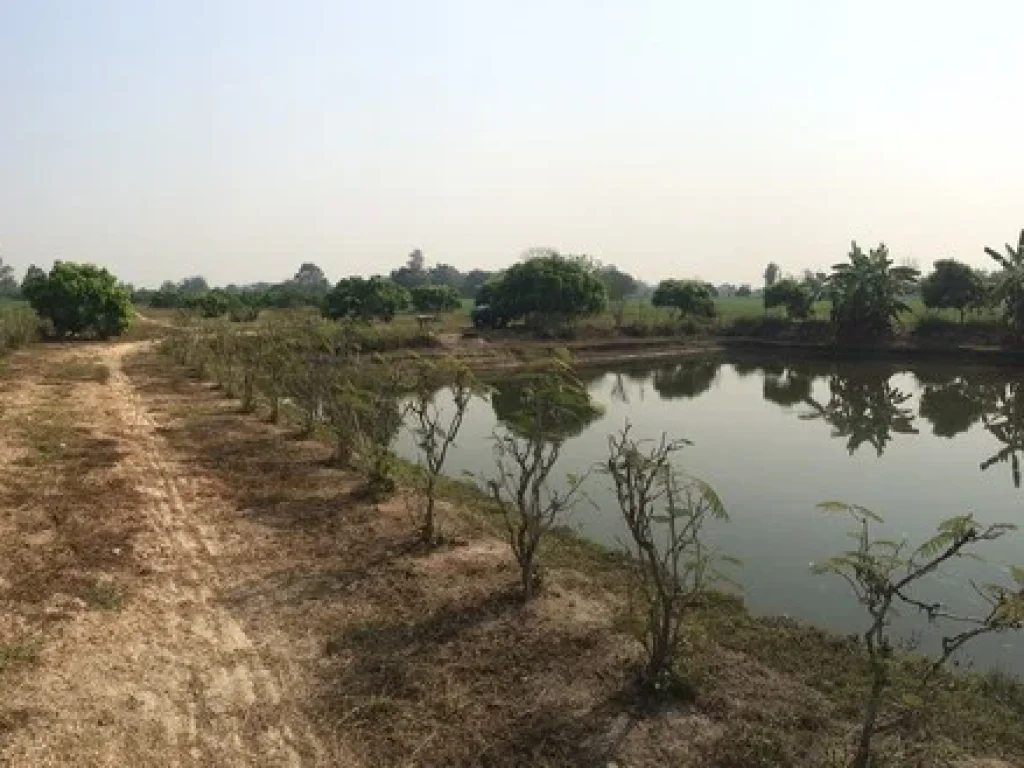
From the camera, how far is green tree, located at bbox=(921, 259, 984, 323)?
175 ft

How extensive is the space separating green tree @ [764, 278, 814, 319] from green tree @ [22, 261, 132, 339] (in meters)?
43.9

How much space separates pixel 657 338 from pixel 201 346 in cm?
3372

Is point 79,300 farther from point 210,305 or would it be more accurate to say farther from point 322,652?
point 322,652

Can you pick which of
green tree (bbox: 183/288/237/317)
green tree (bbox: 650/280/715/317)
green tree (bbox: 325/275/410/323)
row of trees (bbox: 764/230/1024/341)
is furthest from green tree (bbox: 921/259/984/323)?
green tree (bbox: 183/288/237/317)

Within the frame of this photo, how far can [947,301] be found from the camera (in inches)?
2136

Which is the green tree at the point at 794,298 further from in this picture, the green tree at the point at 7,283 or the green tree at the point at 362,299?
the green tree at the point at 7,283

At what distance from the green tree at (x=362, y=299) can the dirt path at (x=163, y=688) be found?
48.7 m

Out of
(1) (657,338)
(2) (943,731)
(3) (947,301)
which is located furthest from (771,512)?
(3) (947,301)

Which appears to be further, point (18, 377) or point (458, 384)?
point (18, 377)

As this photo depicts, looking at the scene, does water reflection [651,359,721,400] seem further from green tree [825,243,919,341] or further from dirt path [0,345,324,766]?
dirt path [0,345,324,766]

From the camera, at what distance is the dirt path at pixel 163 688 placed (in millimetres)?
6809

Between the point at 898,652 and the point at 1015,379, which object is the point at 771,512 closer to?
the point at 898,652

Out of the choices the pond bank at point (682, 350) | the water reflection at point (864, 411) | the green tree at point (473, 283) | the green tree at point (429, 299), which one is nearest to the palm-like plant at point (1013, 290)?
the pond bank at point (682, 350)

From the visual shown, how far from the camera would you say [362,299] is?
5956cm
